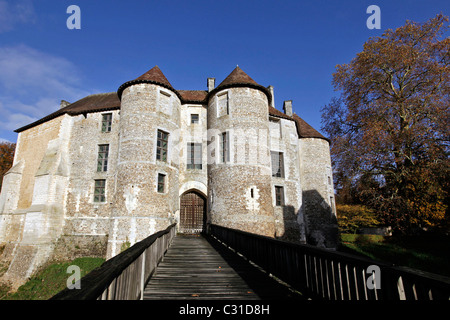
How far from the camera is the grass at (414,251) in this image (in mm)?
13141

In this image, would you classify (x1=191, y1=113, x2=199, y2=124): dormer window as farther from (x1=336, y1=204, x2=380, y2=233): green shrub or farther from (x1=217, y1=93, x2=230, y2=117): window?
(x1=336, y1=204, x2=380, y2=233): green shrub

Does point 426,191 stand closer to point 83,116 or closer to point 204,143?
point 204,143

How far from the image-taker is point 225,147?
17422 millimetres

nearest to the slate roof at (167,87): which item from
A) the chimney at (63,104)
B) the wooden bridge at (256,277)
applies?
the chimney at (63,104)

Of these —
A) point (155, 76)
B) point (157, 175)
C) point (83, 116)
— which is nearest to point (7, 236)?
point (83, 116)

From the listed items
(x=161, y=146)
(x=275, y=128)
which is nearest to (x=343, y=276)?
(x=161, y=146)

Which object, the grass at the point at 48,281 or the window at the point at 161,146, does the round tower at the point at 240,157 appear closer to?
the window at the point at 161,146

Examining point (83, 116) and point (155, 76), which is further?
point (83, 116)

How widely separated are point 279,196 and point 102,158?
13467 millimetres

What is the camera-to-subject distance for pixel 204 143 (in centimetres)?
1895

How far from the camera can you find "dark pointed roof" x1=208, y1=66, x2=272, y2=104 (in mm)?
17859

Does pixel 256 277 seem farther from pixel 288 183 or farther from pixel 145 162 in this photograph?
pixel 288 183

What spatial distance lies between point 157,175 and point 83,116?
354 inches

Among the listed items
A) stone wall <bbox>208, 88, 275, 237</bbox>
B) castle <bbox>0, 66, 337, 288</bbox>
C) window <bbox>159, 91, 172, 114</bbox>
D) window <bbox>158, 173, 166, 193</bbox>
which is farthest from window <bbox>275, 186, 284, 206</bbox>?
window <bbox>159, 91, 172, 114</bbox>
